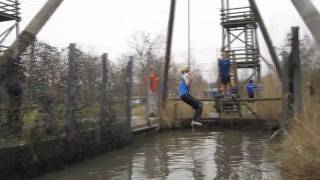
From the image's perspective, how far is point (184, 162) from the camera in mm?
10281

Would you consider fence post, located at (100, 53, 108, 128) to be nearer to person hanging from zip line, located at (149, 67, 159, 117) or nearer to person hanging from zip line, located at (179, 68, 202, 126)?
person hanging from zip line, located at (179, 68, 202, 126)

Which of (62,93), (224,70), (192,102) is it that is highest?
(224,70)

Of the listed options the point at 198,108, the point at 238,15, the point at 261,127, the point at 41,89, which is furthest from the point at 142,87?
the point at 238,15

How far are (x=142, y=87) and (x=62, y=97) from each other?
767 centimetres

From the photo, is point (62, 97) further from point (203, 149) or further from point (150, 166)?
point (203, 149)

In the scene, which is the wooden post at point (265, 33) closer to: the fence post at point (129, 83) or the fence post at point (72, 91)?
the fence post at point (129, 83)

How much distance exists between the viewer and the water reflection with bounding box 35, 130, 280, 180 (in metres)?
8.90

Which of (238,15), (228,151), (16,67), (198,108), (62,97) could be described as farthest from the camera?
(238,15)

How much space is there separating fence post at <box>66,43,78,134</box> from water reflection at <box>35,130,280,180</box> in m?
0.81

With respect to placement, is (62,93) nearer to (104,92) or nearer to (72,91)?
(72,91)

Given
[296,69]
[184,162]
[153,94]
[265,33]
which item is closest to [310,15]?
[296,69]

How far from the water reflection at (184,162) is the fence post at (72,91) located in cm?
81

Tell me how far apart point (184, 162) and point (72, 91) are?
8.58 feet

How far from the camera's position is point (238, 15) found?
28.0 meters
